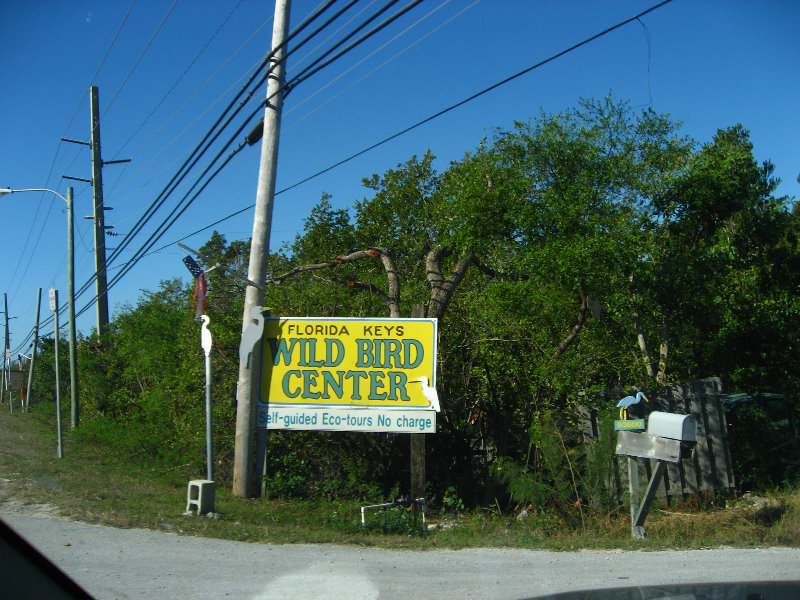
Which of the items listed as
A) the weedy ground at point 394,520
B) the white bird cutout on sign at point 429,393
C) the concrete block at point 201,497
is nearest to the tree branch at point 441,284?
the white bird cutout on sign at point 429,393

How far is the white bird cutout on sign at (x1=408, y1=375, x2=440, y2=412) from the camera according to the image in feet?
31.2

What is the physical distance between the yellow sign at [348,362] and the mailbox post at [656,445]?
115 inches

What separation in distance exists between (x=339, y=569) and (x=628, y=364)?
253 inches

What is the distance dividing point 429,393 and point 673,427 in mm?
3465

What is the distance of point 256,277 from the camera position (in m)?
10.2

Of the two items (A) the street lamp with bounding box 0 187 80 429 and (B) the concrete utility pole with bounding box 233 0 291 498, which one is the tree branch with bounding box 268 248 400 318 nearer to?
(B) the concrete utility pole with bounding box 233 0 291 498

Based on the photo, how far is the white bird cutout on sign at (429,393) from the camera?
9516 millimetres

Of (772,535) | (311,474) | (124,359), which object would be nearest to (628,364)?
(772,535)

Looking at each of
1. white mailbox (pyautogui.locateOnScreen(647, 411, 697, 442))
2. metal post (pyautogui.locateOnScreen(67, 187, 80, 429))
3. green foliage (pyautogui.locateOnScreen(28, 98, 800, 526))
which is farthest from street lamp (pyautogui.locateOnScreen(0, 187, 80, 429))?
white mailbox (pyautogui.locateOnScreen(647, 411, 697, 442))

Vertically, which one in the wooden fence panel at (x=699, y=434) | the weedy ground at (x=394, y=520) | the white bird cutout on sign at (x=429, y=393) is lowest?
the weedy ground at (x=394, y=520)

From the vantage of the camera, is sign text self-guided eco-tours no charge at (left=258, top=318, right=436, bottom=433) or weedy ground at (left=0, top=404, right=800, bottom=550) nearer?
weedy ground at (left=0, top=404, right=800, bottom=550)

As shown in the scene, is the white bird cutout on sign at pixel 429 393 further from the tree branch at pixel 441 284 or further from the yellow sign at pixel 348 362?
the tree branch at pixel 441 284

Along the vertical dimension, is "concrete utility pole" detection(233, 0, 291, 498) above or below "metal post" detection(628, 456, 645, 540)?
above

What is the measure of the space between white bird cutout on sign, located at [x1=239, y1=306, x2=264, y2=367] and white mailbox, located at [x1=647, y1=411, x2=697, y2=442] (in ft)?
18.5
